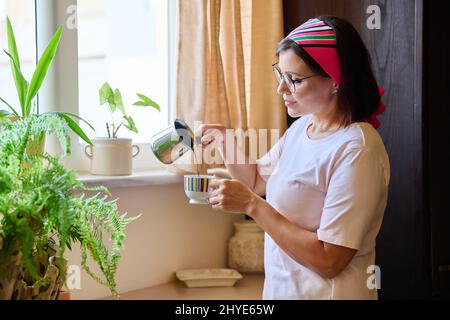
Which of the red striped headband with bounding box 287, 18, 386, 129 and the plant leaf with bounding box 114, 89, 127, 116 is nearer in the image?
the red striped headband with bounding box 287, 18, 386, 129

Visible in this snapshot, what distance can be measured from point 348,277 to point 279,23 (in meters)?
1.08

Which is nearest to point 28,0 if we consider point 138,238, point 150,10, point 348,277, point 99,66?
point 99,66

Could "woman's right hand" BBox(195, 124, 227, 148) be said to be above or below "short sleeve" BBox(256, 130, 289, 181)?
above

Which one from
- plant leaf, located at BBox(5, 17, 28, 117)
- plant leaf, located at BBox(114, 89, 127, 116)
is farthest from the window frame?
plant leaf, located at BBox(5, 17, 28, 117)

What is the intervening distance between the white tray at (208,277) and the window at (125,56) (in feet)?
1.62

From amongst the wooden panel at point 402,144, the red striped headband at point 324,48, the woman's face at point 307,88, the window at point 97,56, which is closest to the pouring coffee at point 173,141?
the woman's face at point 307,88

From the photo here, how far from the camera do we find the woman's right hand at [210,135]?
1775 mm

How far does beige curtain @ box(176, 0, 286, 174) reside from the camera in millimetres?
2148

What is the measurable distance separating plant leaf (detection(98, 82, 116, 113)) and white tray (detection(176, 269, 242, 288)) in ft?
1.92

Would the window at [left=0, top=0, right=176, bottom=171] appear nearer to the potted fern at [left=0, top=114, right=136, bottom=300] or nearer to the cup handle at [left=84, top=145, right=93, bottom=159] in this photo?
the cup handle at [left=84, top=145, right=93, bottom=159]

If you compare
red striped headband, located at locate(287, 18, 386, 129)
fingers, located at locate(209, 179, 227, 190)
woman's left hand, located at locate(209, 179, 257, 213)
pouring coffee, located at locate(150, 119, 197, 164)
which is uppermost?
red striped headband, located at locate(287, 18, 386, 129)

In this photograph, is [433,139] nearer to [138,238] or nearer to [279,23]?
[279,23]

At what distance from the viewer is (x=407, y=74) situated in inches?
76.2

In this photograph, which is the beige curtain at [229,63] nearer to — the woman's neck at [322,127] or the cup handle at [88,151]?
the cup handle at [88,151]
